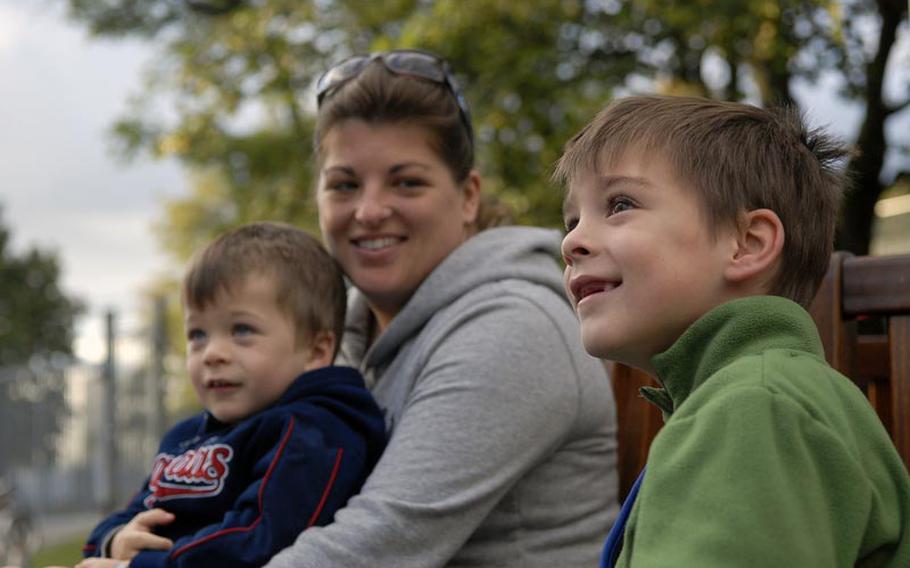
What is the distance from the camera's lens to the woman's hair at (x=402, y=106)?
2672mm

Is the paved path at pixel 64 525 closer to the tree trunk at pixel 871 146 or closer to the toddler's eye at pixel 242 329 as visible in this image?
the tree trunk at pixel 871 146

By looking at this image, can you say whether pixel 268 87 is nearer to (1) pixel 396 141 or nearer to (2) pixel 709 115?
(1) pixel 396 141

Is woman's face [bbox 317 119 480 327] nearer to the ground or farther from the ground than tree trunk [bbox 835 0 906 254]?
farther from the ground

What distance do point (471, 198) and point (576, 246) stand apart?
1.37m

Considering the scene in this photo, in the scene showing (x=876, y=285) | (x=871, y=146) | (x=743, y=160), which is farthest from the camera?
(x=871, y=146)

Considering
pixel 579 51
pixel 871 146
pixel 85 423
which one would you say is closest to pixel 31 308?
pixel 85 423

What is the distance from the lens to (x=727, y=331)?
54.2 inches

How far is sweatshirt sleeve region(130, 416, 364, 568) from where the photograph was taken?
2.20 meters

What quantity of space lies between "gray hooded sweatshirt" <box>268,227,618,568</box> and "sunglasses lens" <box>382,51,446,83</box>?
0.40 metres

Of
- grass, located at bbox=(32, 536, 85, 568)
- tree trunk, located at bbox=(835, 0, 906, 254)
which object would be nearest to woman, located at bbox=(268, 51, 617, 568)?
tree trunk, located at bbox=(835, 0, 906, 254)

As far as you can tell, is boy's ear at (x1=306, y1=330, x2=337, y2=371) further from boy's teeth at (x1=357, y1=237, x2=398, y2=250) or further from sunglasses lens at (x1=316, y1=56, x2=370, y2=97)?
sunglasses lens at (x1=316, y1=56, x2=370, y2=97)

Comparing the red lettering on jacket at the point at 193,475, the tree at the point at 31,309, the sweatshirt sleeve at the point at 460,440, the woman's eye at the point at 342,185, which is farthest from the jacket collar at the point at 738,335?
the tree at the point at 31,309

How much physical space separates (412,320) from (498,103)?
807 cm

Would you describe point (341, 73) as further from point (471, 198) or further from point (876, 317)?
point (876, 317)
